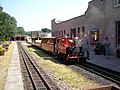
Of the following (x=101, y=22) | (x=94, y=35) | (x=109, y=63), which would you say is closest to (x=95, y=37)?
(x=94, y=35)

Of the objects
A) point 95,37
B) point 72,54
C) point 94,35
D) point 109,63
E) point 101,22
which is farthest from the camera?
point 94,35

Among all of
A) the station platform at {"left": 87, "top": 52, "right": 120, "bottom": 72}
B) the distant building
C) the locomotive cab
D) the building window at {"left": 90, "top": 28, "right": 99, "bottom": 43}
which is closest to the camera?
the station platform at {"left": 87, "top": 52, "right": 120, "bottom": 72}

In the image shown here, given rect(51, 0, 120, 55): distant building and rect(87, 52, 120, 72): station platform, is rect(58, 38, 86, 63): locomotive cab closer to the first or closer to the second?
rect(87, 52, 120, 72): station platform

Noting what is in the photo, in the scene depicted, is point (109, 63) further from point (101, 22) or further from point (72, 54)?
point (101, 22)

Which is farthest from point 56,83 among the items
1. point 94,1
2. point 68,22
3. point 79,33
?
point 68,22

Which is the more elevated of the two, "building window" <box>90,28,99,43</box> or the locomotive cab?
"building window" <box>90,28,99,43</box>

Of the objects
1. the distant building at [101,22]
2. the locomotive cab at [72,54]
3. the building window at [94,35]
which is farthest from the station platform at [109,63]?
the building window at [94,35]

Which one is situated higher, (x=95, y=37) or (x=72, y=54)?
(x=95, y=37)

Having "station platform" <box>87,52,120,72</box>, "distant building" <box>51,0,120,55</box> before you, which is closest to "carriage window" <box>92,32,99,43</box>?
"distant building" <box>51,0,120,55</box>

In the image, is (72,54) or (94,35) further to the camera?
(94,35)

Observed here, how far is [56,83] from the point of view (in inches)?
511

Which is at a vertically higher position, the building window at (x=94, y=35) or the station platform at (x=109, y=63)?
the building window at (x=94, y=35)

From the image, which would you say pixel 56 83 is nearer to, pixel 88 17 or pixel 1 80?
pixel 1 80

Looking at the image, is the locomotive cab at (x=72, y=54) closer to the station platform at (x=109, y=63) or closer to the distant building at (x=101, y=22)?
the station platform at (x=109, y=63)
